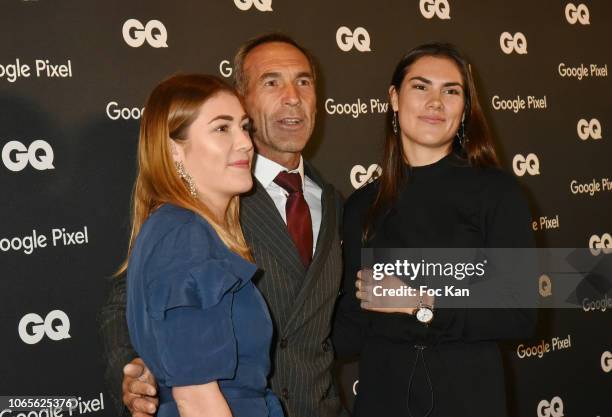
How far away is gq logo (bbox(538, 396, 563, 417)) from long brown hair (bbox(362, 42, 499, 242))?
246cm

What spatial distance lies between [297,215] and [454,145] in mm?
554

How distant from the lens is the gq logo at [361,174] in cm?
347

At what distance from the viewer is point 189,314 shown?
1450 millimetres

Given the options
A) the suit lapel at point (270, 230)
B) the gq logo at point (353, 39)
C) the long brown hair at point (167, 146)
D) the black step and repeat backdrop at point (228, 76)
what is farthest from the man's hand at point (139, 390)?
the gq logo at point (353, 39)

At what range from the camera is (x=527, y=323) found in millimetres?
2061

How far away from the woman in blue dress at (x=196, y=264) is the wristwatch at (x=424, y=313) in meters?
0.53

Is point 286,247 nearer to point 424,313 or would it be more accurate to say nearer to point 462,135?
point 424,313

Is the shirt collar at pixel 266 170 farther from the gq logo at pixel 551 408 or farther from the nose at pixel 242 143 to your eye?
the gq logo at pixel 551 408

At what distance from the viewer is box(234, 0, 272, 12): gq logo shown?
10.2 ft

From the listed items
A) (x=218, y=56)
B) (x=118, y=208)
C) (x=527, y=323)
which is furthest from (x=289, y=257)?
(x=218, y=56)

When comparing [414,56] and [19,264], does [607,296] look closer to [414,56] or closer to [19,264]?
[414,56]

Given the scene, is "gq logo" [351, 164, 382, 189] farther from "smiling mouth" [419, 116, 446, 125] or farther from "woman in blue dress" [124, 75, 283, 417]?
"woman in blue dress" [124, 75, 283, 417]

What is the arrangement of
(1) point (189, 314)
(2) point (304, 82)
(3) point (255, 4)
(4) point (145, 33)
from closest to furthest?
1. (1) point (189, 314)
2. (2) point (304, 82)
3. (4) point (145, 33)
4. (3) point (255, 4)

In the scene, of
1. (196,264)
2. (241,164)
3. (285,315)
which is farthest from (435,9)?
(196,264)
